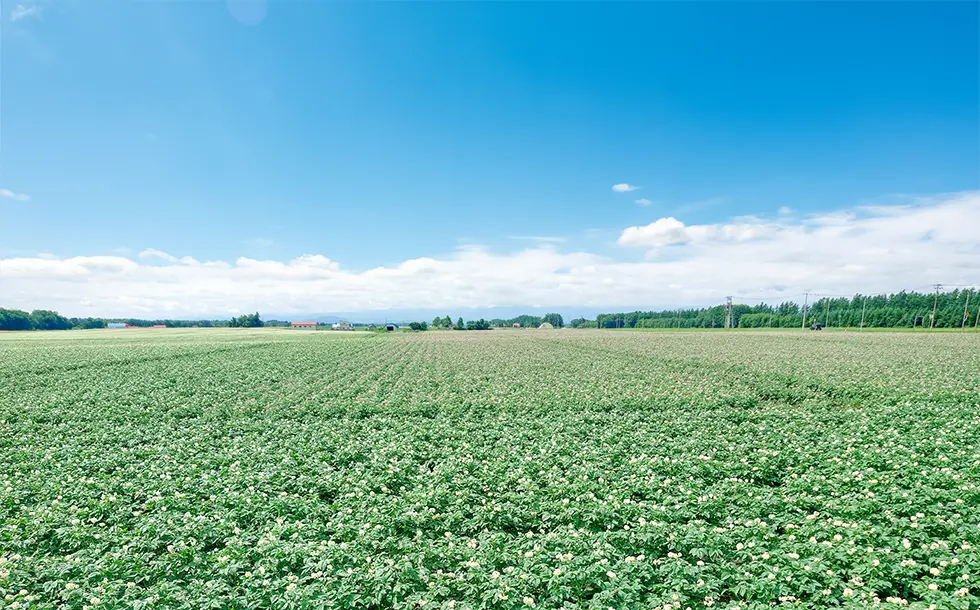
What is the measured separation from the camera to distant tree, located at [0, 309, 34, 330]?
11427cm

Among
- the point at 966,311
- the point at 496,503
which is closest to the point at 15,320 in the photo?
the point at 496,503

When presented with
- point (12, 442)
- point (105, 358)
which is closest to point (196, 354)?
point (105, 358)

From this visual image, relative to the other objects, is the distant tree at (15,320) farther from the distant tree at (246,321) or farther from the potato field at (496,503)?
the potato field at (496,503)

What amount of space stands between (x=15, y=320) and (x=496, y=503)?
16937cm

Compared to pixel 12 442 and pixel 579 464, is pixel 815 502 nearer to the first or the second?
pixel 579 464

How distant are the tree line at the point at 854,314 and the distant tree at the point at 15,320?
202 meters

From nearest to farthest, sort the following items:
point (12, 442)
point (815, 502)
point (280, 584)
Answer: point (280, 584) < point (815, 502) < point (12, 442)

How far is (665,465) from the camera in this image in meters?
10.7

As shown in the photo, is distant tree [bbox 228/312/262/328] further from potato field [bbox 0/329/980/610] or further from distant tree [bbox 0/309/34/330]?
potato field [bbox 0/329/980/610]

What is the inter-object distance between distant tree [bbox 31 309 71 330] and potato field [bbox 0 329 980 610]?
15397 centimetres

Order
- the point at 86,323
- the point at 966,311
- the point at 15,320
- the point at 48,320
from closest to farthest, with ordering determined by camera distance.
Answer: the point at 966,311 < the point at 15,320 < the point at 48,320 < the point at 86,323

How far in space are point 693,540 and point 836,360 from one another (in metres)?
36.4

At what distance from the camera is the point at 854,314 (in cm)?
14175

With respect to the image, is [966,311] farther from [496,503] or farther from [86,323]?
[86,323]
